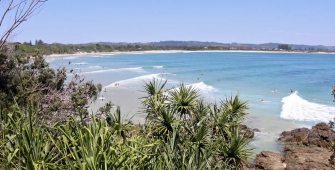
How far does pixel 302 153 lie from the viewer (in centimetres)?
1780

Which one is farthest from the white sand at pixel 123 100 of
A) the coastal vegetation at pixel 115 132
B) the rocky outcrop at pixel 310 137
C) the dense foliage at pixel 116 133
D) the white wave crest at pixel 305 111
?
the white wave crest at pixel 305 111

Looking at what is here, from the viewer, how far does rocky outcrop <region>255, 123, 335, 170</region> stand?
16.0 metres

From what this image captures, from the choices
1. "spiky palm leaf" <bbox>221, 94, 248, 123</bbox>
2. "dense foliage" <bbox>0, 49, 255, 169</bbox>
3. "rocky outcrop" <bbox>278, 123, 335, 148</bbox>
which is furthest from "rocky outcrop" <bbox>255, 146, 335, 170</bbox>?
"spiky palm leaf" <bbox>221, 94, 248, 123</bbox>

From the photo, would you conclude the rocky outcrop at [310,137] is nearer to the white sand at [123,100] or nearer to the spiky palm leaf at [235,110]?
the white sand at [123,100]

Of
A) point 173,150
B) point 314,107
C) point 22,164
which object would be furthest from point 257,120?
point 22,164

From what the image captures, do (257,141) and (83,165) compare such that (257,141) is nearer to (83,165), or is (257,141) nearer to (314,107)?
(314,107)

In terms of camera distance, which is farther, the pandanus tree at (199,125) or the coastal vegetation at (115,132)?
the pandanus tree at (199,125)

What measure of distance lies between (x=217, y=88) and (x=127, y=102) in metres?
16.5

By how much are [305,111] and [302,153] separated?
14061 mm

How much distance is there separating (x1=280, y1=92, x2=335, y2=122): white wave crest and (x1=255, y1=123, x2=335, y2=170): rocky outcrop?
579 centimetres

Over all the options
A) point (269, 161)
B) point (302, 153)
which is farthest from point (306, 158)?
point (269, 161)

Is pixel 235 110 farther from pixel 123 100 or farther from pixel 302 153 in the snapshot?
pixel 123 100

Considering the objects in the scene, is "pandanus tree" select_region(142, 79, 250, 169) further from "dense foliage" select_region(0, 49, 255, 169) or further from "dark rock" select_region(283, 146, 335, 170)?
"dark rock" select_region(283, 146, 335, 170)

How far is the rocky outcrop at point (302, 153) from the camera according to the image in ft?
52.5
